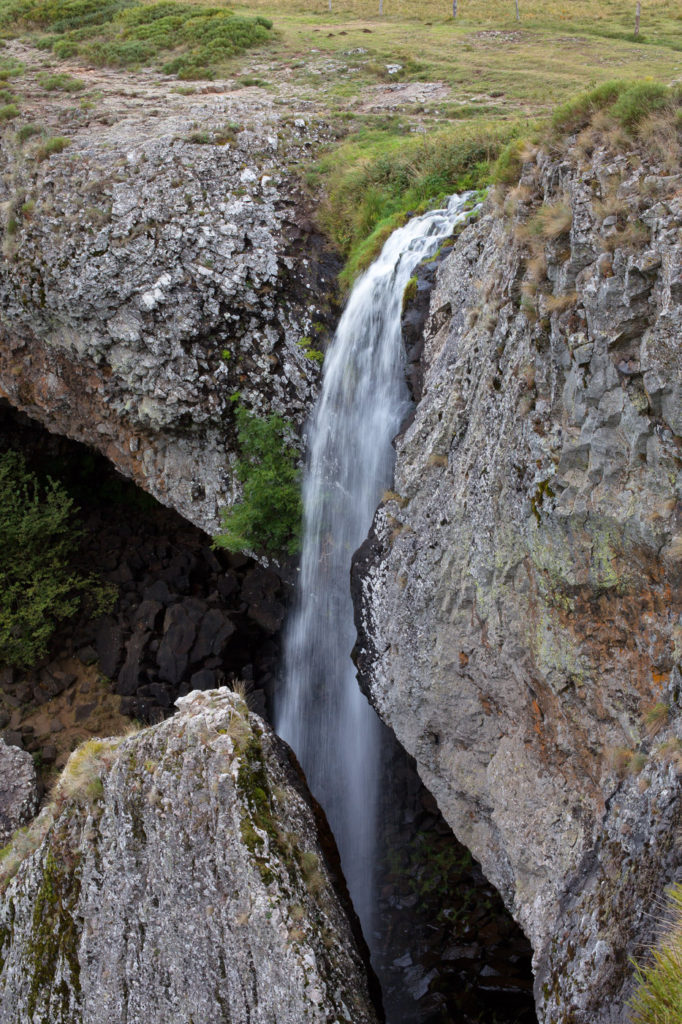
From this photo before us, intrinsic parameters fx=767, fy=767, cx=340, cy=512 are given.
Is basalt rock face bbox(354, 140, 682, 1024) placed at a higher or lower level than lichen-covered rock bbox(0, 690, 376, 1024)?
higher

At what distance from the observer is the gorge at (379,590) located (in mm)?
6641

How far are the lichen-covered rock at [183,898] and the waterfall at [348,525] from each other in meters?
3.17

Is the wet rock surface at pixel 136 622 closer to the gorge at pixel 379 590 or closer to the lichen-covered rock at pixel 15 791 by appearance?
the gorge at pixel 379 590

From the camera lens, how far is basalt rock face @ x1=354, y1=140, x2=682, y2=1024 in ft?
20.0

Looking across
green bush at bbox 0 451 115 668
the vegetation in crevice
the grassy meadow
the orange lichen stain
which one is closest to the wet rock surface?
green bush at bbox 0 451 115 668

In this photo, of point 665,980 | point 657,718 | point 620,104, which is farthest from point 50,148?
point 665,980

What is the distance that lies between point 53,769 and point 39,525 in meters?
5.69

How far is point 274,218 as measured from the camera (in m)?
15.0

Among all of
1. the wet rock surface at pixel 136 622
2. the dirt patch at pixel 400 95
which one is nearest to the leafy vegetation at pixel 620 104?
the wet rock surface at pixel 136 622

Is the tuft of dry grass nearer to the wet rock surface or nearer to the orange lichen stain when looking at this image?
the orange lichen stain

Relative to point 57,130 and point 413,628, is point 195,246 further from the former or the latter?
point 413,628

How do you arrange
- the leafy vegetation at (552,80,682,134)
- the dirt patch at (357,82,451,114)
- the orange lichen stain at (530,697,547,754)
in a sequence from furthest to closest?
the dirt patch at (357,82,451,114)
the orange lichen stain at (530,697,547,754)
the leafy vegetation at (552,80,682,134)

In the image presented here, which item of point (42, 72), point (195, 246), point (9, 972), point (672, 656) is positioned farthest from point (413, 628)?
point (42, 72)

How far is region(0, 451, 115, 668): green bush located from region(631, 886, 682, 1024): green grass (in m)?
15.4
